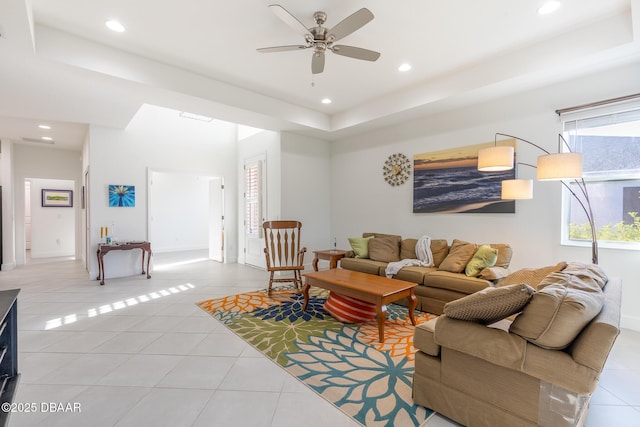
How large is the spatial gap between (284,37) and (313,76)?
0.87 meters

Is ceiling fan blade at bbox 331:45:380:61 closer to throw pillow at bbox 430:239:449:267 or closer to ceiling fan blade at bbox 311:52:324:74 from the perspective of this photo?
ceiling fan blade at bbox 311:52:324:74

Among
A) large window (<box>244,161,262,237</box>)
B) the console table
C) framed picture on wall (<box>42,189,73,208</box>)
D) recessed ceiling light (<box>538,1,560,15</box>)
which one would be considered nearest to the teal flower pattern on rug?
recessed ceiling light (<box>538,1,560,15</box>)

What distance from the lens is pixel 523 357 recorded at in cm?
Result: 138

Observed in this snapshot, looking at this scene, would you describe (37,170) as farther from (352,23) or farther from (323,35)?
(352,23)

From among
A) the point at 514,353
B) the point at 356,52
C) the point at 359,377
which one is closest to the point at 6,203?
the point at 356,52

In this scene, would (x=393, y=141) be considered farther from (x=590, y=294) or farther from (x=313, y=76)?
(x=590, y=294)

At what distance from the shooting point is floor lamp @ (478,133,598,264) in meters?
2.51

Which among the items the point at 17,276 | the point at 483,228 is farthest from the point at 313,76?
the point at 17,276

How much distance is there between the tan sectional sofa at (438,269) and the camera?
3.17 m

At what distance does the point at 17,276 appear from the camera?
17.3 ft

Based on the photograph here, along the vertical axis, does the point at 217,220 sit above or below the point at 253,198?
below

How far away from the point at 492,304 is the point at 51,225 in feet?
33.8

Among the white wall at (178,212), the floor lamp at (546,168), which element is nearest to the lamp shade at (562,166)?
the floor lamp at (546,168)

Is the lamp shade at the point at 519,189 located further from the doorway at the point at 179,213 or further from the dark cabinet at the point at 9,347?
the doorway at the point at 179,213
